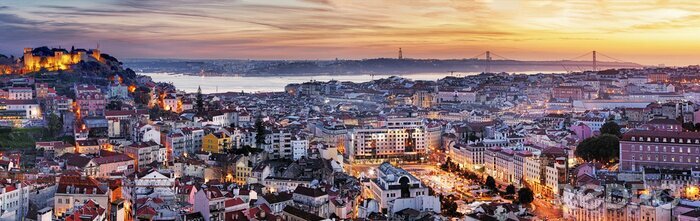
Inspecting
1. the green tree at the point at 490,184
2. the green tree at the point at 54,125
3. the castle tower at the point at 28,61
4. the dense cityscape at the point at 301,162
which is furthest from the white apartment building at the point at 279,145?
the castle tower at the point at 28,61

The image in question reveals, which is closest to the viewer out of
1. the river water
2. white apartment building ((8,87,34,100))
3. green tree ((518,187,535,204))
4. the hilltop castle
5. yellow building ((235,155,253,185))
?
green tree ((518,187,535,204))

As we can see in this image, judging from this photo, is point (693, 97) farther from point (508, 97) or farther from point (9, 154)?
point (9, 154)

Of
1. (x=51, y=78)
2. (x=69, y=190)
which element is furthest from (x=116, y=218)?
(x=51, y=78)

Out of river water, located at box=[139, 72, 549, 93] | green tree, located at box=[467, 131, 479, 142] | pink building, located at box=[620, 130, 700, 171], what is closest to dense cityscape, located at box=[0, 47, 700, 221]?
pink building, located at box=[620, 130, 700, 171]

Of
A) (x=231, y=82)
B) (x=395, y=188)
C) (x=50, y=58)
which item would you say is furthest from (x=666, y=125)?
(x=231, y=82)

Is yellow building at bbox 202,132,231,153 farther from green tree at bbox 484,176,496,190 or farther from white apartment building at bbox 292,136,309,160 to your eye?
green tree at bbox 484,176,496,190

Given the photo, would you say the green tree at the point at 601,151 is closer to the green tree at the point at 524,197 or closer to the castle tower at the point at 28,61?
the green tree at the point at 524,197
